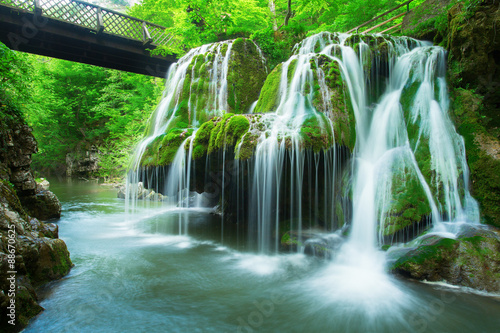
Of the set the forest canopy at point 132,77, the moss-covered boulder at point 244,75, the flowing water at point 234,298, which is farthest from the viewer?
the forest canopy at point 132,77

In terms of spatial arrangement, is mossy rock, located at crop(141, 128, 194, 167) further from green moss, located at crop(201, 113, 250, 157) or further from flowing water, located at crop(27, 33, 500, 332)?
green moss, located at crop(201, 113, 250, 157)

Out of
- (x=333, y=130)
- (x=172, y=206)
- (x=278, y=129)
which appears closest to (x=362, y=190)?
(x=333, y=130)

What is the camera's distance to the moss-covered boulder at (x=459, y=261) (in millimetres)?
4378

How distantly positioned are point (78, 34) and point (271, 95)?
1039 centimetres

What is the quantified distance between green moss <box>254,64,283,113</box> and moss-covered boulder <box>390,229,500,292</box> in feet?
16.1

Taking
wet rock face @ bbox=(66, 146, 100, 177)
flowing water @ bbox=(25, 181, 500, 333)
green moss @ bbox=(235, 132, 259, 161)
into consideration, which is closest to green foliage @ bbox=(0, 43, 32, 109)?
flowing water @ bbox=(25, 181, 500, 333)

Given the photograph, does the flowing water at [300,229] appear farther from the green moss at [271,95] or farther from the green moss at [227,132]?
the green moss at [227,132]

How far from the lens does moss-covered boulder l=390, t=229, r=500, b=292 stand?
4.38 m

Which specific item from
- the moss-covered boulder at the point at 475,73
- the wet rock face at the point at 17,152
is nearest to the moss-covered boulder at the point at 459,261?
the moss-covered boulder at the point at 475,73

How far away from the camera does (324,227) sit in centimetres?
661

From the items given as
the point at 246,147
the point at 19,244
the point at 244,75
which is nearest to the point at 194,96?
the point at 244,75

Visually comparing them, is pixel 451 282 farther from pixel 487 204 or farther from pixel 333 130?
pixel 333 130

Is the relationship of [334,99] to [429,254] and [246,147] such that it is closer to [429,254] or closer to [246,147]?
[246,147]

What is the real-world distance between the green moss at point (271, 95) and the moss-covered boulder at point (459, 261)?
16.1ft
